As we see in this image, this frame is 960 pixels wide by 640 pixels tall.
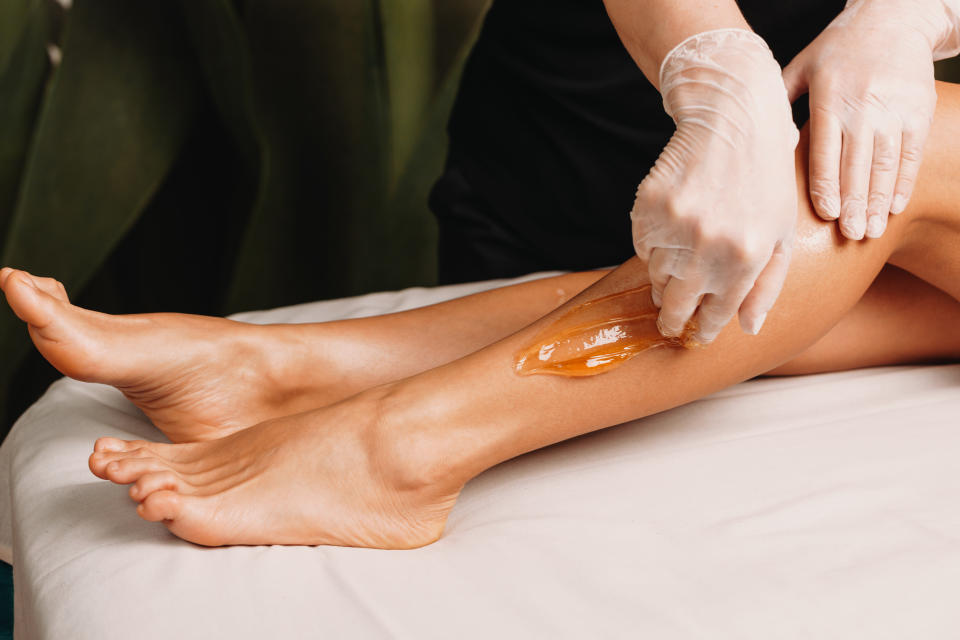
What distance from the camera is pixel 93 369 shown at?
2.34 feet

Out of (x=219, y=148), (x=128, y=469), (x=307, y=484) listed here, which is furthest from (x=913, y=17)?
(x=219, y=148)

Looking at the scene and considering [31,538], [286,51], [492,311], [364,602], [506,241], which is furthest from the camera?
[286,51]

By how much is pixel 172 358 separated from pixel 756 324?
0.53m

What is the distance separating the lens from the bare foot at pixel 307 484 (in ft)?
2.08

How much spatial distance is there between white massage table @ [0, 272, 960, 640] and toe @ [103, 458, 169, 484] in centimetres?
4

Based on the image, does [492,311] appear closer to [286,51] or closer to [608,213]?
[608,213]

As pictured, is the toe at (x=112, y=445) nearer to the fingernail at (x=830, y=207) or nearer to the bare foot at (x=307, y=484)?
the bare foot at (x=307, y=484)

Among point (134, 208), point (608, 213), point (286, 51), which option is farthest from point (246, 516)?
point (286, 51)

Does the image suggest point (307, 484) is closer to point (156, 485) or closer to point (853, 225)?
point (156, 485)

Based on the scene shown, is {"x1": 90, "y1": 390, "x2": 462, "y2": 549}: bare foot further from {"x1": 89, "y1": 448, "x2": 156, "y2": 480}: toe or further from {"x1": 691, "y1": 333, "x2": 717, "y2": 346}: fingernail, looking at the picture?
{"x1": 691, "y1": 333, "x2": 717, "y2": 346}: fingernail

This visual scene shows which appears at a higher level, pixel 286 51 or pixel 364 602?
pixel 286 51

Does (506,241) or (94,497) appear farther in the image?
(506,241)

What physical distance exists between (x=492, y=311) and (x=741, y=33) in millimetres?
373

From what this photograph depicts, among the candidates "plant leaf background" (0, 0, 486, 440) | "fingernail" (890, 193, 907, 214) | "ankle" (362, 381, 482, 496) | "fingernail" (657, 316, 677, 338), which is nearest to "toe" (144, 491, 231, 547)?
"ankle" (362, 381, 482, 496)
